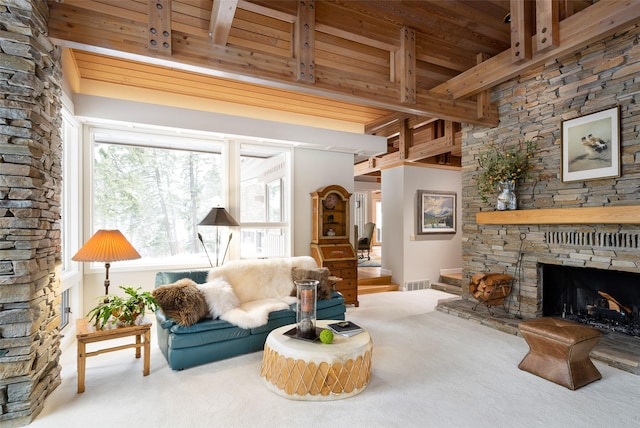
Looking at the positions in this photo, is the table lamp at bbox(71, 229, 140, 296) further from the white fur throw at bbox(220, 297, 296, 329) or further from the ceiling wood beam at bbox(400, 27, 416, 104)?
the ceiling wood beam at bbox(400, 27, 416, 104)

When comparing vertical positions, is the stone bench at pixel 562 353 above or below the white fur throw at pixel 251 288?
below

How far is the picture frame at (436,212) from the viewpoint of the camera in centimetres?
678

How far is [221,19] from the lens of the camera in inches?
109

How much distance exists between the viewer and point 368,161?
7992mm

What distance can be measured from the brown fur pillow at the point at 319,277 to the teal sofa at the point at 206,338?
0.53 metres

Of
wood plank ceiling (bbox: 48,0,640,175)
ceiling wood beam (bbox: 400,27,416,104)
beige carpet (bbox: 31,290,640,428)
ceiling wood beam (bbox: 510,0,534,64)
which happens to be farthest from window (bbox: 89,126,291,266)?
ceiling wood beam (bbox: 510,0,534,64)

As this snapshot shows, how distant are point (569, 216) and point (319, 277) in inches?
117

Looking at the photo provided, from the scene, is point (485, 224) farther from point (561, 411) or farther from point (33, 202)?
point (33, 202)

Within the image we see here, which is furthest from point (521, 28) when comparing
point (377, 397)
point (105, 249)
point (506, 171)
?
point (105, 249)

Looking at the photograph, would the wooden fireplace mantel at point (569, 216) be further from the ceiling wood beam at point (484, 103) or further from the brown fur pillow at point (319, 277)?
the brown fur pillow at point (319, 277)

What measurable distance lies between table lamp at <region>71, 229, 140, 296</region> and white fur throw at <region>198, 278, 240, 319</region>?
31.7 inches

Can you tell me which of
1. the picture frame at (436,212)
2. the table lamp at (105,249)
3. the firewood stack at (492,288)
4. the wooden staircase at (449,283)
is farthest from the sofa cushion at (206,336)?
the picture frame at (436,212)

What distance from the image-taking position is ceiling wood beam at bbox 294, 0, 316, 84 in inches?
128

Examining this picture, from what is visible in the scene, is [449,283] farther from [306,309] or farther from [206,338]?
[206,338]
